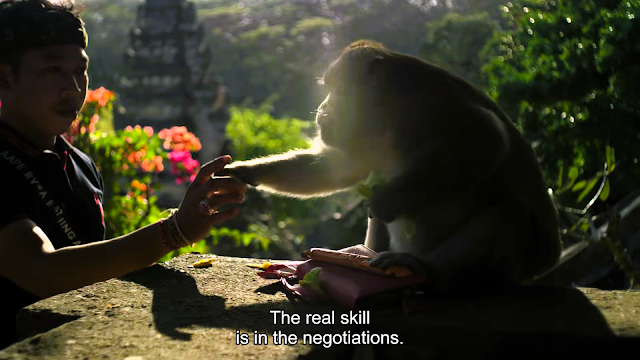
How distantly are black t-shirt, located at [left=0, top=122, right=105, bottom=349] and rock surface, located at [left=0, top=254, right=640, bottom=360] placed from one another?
144mm

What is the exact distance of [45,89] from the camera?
2.16 m

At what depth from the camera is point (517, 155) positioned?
2332 millimetres

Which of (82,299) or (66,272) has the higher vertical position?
(66,272)

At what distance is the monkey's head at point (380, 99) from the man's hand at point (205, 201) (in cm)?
46

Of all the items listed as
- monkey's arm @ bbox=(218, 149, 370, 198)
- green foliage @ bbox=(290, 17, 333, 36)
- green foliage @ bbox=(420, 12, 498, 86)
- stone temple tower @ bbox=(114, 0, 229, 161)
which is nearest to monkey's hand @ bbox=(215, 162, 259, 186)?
monkey's arm @ bbox=(218, 149, 370, 198)

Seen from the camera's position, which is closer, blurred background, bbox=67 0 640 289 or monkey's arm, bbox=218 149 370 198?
monkey's arm, bbox=218 149 370 198

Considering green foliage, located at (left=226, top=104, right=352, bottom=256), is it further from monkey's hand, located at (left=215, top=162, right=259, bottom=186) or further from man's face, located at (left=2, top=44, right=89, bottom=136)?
man's face, located at (left=2, top=44, right=89, bottom=136)

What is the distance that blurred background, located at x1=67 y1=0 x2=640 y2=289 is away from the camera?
4719mm

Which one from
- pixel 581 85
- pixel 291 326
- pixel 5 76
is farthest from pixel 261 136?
pixel 291 326

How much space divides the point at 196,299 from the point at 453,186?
37.2 inches

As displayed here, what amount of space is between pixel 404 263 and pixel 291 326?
0.43 metres

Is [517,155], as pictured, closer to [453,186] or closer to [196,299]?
[453,186]

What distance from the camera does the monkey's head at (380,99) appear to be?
7.28ft

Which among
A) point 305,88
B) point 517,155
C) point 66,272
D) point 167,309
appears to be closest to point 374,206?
point 517,155
